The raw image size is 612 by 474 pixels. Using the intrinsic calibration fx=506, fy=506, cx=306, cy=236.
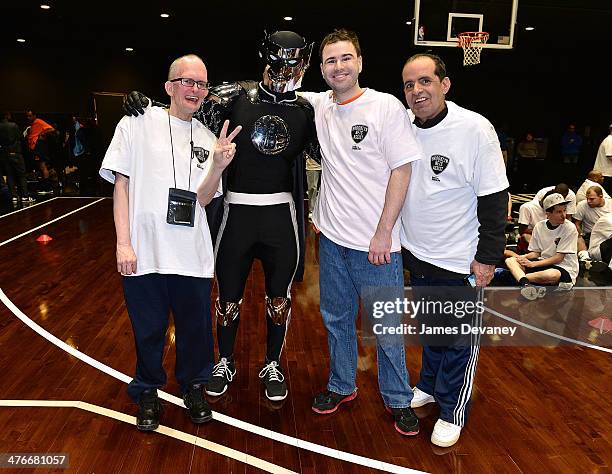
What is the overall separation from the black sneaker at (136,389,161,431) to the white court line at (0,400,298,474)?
0.05 metres

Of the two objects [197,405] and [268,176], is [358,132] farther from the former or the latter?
[197,405]

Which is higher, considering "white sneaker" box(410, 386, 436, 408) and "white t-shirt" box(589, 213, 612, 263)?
"white t-shirt" box(589, 213, 612, 263)

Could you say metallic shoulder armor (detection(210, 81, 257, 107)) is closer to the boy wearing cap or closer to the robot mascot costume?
the robot mascot costume

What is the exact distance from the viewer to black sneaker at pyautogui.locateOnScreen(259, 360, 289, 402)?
2.81m

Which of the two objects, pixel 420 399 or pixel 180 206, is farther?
pixel 420 399

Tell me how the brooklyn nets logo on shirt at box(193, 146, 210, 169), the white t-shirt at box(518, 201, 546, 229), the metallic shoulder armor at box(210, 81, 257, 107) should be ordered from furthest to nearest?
the white t-shirt at box(518, 201, 546, 229) < the metallic shoulder armor at box(210, 81, 257, 107) < the brooklyn nets logo on shirt at box(193, 146, 210, 169)

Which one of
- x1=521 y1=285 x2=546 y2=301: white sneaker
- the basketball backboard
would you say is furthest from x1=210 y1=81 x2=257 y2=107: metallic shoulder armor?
the basketball backboard

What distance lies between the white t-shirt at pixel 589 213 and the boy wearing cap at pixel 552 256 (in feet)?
5.17

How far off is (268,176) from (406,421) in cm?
142

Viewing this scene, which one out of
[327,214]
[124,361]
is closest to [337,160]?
[327,214]

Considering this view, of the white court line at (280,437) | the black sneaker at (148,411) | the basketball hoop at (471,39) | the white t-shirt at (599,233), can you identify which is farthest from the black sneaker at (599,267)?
the black sneaker at (148,411)

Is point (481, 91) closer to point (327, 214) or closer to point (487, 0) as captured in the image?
point (487, 0)

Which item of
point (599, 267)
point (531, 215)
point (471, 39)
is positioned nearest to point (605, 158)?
point (471, 39)

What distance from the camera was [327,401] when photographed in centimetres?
273
